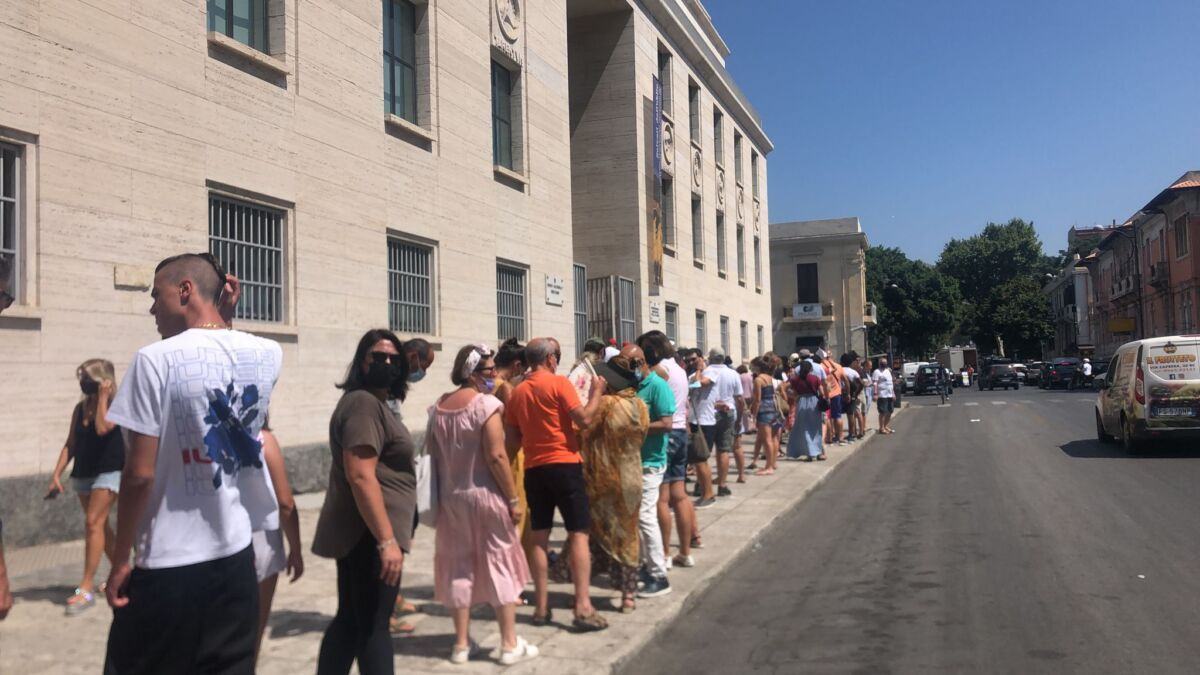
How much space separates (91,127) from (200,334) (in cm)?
679

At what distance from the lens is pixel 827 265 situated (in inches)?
2238

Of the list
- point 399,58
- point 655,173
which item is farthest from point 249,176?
point 655,173

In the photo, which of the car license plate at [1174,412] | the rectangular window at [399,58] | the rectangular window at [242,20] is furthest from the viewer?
the car license plate at [1174,412]

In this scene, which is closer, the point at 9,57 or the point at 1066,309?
the point at 9,57

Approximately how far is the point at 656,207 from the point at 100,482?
17698mm

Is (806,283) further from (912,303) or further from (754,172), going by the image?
(912,303)

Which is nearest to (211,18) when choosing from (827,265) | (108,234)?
(108,234)

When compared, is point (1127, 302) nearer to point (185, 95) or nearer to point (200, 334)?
point (185, 95)

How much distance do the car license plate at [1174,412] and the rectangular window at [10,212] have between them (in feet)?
48.8

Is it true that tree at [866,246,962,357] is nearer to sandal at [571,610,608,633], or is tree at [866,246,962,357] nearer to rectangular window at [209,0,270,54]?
rectangular window at [209,0,270,54]

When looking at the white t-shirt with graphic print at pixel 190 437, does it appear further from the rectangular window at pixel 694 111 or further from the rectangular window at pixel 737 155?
the rectangular window at pixel 737 155

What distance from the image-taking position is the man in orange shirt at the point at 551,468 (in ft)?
18.7

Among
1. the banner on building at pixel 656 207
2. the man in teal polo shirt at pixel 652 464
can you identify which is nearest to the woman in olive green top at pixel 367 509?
the man in teal polo shirt at pixel 652 464

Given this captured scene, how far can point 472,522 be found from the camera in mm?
5086
